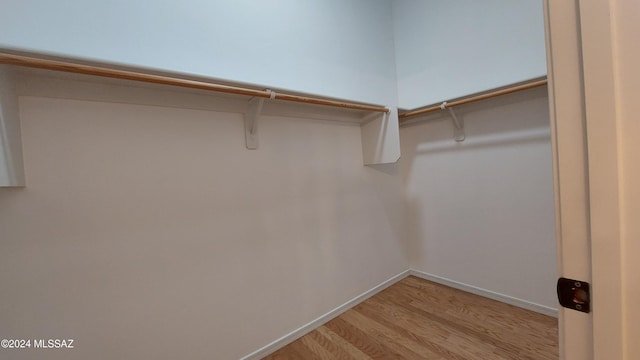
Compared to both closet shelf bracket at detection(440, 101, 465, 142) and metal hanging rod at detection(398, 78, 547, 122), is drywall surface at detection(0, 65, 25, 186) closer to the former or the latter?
metal hanging rod at detection(398, 78, 547, 122)

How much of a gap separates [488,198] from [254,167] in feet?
5.74

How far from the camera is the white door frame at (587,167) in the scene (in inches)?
14.0

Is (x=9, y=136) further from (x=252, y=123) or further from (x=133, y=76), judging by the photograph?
(x=252, y=123)

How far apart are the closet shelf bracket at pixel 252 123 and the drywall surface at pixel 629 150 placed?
130cm

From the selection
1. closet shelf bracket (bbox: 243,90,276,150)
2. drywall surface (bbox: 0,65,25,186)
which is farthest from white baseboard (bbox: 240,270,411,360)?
drywall surface (bbox: 0,65,25,186)

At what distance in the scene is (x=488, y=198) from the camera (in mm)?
1891

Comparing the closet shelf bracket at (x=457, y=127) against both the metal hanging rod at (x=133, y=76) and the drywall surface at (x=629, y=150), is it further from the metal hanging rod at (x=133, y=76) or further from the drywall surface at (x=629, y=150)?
the drywall surface at (x=629, y=150)

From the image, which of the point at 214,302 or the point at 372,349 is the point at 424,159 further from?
the point at 214,302

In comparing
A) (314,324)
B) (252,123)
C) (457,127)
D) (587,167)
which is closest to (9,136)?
(252,123)

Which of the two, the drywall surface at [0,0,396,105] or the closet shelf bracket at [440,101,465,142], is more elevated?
Result: the drywall surface at [0,0,396,105]

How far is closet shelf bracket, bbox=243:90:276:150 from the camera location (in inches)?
55.1

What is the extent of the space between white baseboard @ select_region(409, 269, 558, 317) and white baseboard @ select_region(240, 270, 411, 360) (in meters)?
0.28

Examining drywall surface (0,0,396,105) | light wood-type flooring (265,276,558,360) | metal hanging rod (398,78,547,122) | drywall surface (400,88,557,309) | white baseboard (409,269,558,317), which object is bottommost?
light wood-type flooring (265,276,558,360)

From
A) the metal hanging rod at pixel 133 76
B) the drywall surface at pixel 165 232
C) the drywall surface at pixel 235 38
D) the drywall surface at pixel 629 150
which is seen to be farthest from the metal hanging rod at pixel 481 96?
the drywall surface at pixel 629 150
